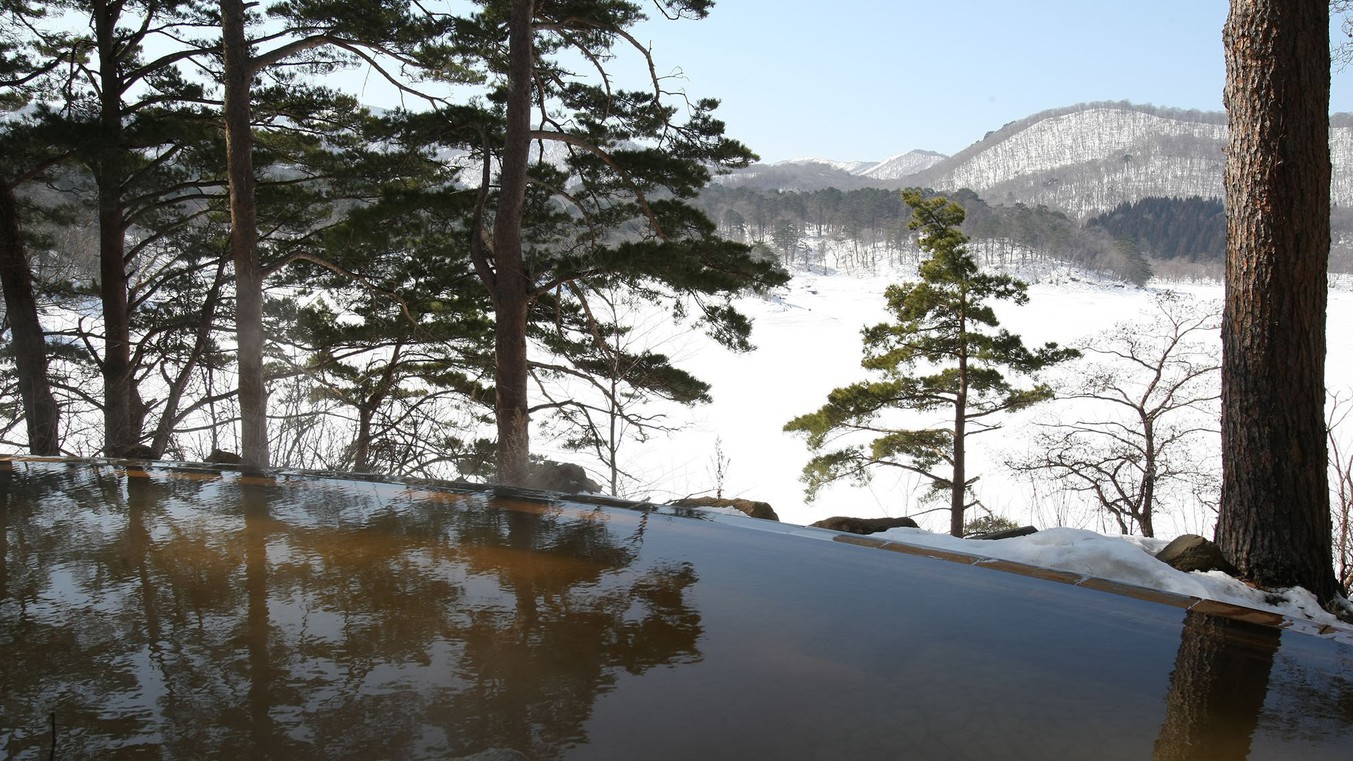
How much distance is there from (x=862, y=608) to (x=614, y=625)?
669 mm

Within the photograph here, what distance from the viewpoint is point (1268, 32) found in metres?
3.64

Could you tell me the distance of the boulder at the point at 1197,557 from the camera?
12.1 ft

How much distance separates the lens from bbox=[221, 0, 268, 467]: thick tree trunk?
7.18 m

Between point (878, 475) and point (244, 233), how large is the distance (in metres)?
23.4

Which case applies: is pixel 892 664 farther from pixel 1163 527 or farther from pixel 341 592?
pixel 1163 527

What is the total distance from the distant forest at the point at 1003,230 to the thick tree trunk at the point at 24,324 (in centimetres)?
4324

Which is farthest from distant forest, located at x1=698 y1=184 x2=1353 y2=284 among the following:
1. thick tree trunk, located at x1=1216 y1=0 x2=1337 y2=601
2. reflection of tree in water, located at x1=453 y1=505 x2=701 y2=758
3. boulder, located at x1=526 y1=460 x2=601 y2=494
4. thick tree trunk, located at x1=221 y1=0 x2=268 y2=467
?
reflection of tree in water, located at x1=453 y1=505 x2=701 y2=758

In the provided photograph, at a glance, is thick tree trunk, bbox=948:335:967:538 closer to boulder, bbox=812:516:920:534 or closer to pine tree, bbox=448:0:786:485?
pine tree, bbox=448:0:786:485

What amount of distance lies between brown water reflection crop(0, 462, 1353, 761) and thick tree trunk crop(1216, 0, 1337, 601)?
1.88 meters

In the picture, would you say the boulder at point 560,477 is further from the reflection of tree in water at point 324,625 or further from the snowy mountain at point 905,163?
the snowy mountain at point 905,163

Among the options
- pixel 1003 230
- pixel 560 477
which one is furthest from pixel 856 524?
pixel 1003 230

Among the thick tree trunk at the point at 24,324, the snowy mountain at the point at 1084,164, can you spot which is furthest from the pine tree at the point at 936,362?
the snowy mountain at the point at 1084,164

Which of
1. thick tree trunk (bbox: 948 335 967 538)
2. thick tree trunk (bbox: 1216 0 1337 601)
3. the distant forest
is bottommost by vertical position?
thick tree trunk (bbox: 948 335 967 538)

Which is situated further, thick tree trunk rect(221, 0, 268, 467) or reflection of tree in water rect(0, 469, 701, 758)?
thick tree trunk rect(221, 0, 268, 467)
